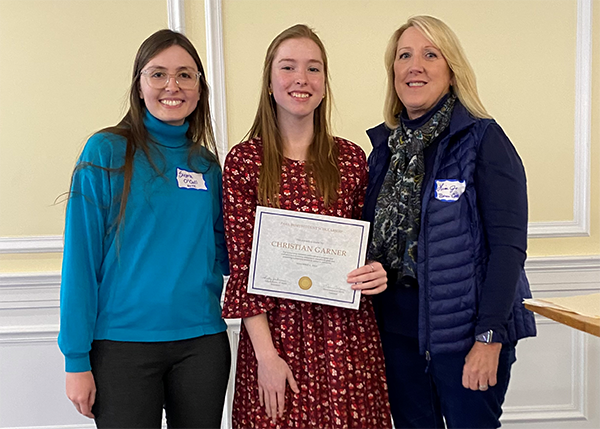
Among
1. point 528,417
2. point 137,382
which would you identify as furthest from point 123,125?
point 528,417

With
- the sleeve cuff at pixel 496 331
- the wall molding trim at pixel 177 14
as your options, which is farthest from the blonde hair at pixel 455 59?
the wall molding trim at pixel 177 14

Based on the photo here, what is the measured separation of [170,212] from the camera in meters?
1.51

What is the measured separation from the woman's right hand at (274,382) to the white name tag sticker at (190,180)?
1.70 ft

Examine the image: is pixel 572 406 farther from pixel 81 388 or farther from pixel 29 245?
pixel 29 245

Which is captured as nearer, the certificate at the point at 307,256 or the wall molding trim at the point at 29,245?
the certificate at the point at 307,256

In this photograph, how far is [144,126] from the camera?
1579 mm

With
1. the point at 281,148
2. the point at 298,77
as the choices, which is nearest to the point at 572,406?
the point at 281,148

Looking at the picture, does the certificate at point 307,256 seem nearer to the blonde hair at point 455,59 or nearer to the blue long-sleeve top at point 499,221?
the blue long-sleeve top at point 499,221

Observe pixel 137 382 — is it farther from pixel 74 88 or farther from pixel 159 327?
pixel 74 88

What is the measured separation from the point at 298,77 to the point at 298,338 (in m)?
0.74

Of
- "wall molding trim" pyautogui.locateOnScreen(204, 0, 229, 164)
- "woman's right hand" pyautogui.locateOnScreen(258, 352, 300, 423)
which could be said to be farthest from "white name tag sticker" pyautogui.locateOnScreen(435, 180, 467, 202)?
"wall molding trim" pyautogui.locateOnScreen(204, 0, 229, 164)

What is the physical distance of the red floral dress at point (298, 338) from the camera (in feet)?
4.97

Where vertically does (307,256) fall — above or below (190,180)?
below

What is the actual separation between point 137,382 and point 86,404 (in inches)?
5.4
